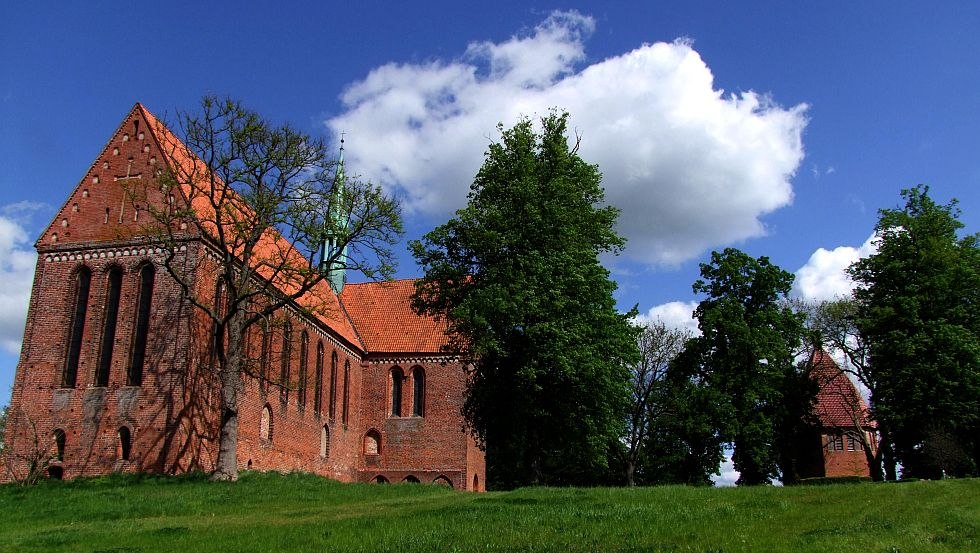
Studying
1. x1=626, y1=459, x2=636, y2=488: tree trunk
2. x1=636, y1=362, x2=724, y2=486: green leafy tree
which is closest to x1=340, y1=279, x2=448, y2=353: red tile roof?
x1=636, y1=362, x2=724, y2=486: green leafy tree

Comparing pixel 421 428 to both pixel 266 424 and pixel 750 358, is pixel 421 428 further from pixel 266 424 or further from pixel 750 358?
pixel 750 358

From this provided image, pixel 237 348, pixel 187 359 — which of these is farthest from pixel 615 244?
Answer: pixel 187 359

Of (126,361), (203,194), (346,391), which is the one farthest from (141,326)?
(346,391)

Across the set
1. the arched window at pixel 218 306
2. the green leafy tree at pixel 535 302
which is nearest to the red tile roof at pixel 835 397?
the green leafy tree at pixel 535 302

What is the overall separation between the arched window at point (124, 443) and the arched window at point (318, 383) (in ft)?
39.5

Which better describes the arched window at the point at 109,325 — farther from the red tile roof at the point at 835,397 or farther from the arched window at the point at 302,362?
the red tile roof at the point at 835,397

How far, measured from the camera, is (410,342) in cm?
4344

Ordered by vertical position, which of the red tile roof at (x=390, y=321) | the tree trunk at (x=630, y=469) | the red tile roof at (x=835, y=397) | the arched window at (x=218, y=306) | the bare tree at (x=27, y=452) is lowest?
the tree trunk at (x=630, y=469)

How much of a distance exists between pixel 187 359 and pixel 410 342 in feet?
58.3

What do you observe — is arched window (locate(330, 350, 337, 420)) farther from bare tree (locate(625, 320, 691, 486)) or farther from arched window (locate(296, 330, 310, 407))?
bare tree (locate(625, 320, 691, 486))

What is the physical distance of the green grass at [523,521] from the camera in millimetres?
10617

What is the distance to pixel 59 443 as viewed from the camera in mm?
26344

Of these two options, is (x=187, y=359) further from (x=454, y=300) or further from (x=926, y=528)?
(x=926, y=528)

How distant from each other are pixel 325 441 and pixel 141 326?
13.6 m
